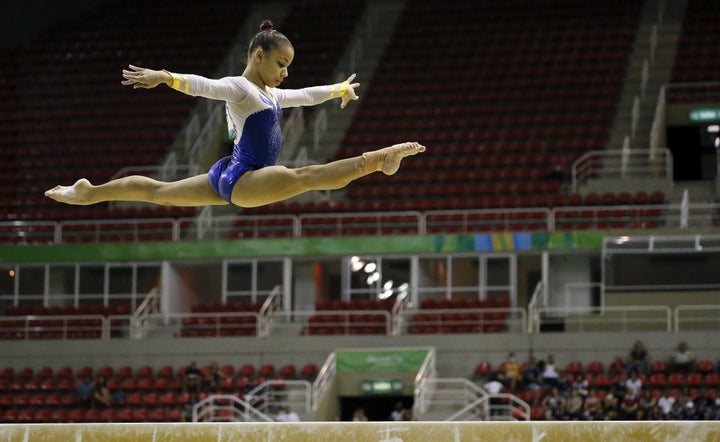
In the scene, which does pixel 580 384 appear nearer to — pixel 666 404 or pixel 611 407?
pixel 611 407

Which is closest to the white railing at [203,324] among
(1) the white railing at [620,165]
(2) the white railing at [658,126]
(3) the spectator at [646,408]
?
(1) the white railing at [620,165]

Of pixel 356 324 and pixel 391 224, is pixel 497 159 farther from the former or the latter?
pixel 356 324

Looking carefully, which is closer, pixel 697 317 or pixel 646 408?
pixel 646 408

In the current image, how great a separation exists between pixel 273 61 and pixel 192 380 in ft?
50.3

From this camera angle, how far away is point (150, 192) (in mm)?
8648

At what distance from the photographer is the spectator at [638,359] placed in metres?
22.0

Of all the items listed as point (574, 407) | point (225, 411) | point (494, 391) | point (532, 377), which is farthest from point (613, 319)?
point (225, 411)

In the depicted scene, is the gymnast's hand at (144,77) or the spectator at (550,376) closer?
the gymnast's hand at (144,77)

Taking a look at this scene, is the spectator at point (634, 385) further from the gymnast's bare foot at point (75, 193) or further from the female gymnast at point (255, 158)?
the gymnast's bare foot at point (75, 193)

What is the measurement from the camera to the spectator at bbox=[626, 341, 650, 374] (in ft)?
72.1

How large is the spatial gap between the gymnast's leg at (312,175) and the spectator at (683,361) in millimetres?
15476

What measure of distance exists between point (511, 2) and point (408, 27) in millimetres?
3171

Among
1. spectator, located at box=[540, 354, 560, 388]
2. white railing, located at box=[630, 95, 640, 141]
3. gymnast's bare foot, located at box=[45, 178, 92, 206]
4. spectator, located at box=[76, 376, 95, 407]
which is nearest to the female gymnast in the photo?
gymnast's bare foot, located at box=[45, 178, 92, 206]

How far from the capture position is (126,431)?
7246 mm
